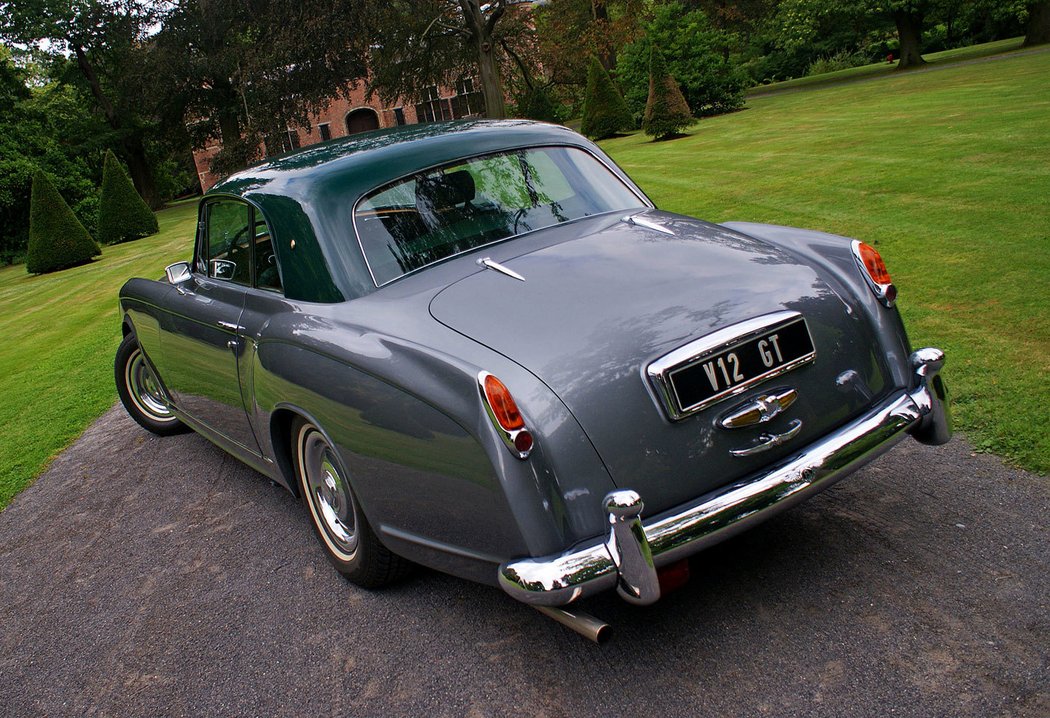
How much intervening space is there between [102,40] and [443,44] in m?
24.6

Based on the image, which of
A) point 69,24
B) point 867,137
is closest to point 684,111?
point 867,137

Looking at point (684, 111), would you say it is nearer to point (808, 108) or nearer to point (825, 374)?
point (808, 108)

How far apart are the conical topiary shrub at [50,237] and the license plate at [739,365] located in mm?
24183

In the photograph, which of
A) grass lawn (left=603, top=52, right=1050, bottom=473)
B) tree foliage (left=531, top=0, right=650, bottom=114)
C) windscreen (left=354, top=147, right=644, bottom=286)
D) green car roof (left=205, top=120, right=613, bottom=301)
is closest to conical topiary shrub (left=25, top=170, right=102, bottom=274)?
grass lawn (left=603, top=52, right=1050, bottom=473)

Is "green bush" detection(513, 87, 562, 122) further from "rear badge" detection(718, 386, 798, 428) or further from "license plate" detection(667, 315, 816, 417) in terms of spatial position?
"rear badge" detection(718, 386, 798, 428)

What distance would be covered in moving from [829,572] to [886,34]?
49759mm

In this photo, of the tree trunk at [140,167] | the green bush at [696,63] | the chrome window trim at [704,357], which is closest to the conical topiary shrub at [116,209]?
the green bush at [696,63]

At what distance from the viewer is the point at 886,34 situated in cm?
4597

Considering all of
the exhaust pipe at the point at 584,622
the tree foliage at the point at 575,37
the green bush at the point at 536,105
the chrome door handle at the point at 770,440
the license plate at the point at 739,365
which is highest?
the tree foliage at the point at 575,37

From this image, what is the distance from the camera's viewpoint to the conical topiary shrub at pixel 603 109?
28703mm

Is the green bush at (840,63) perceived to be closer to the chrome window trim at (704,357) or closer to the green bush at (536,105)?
the green bush at (536,105)

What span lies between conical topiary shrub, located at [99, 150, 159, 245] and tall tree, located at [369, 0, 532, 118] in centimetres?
1032

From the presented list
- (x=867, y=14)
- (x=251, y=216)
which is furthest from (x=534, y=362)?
(x=867, y=14)

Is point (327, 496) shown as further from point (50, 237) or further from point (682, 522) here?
point (50, 237)
